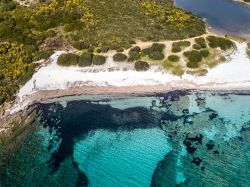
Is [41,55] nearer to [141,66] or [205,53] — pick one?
[141,66]

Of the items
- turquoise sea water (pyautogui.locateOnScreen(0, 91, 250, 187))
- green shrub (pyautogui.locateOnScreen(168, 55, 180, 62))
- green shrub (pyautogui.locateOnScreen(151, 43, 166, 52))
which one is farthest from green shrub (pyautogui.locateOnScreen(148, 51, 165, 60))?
turquoise sea water (pyautogui.locateOnScreen(0, 91, 250, 187))

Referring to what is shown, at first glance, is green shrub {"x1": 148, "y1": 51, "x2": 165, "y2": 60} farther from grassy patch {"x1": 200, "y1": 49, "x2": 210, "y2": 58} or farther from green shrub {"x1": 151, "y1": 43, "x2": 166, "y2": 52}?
grassy patch {"x1": 200, "y1": 49, "x2": 210, "y2": 58}

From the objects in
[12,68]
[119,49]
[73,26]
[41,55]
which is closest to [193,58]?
[119,49]

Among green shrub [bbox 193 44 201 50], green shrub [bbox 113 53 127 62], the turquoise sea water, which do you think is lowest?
the turquoise sea water

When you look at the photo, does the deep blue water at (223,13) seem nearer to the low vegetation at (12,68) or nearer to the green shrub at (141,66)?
the green shrub at (141,66)

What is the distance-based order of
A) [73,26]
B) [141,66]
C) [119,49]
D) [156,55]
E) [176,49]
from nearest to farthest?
[141,66]
[156,55]
[176,49]
[119,49]
[73,26]
